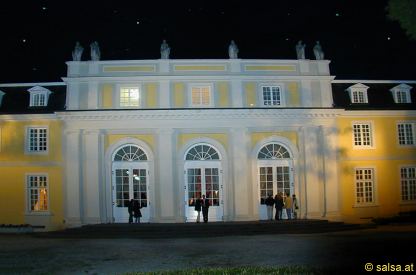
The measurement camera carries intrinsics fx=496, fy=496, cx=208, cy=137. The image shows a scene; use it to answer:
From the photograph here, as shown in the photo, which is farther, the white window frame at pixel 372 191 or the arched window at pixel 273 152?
the white window frame at pixel 372 191

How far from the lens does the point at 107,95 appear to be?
28.2 m

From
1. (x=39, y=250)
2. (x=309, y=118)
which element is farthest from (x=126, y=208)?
(x=309, y=118)

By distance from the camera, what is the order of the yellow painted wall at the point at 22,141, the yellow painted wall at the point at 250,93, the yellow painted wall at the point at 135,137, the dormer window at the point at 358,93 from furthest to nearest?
the dormer window at the point at 358,93, the yellow painted wall at the point at 250,93, the yellow painted wall at the point at 22,141, the yellow painted wall at the point at 135,137

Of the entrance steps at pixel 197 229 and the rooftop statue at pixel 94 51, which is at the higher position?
the rooftop statue at pixel 94 51

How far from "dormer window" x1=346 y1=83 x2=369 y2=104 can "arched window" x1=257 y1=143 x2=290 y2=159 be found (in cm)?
598

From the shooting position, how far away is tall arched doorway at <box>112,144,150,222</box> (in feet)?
91.0

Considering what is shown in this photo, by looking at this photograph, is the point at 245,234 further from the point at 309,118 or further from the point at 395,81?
the point at 395,81

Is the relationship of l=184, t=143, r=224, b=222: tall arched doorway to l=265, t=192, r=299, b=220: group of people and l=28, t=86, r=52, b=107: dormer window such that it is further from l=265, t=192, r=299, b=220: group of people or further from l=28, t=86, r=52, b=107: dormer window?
l=28, t=86, r=52, b=107: dormer window

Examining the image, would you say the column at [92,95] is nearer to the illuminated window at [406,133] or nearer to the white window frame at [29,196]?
the white window frame at [29,196]

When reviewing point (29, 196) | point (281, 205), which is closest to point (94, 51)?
point (29, 196)

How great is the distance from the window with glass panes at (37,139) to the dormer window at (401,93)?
70.8ft

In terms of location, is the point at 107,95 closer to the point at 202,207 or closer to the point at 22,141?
the point at 22,141

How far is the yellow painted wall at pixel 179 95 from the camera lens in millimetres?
28156

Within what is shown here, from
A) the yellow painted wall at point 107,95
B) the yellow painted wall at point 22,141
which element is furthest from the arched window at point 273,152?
the yellow painted wall at point 22,141
